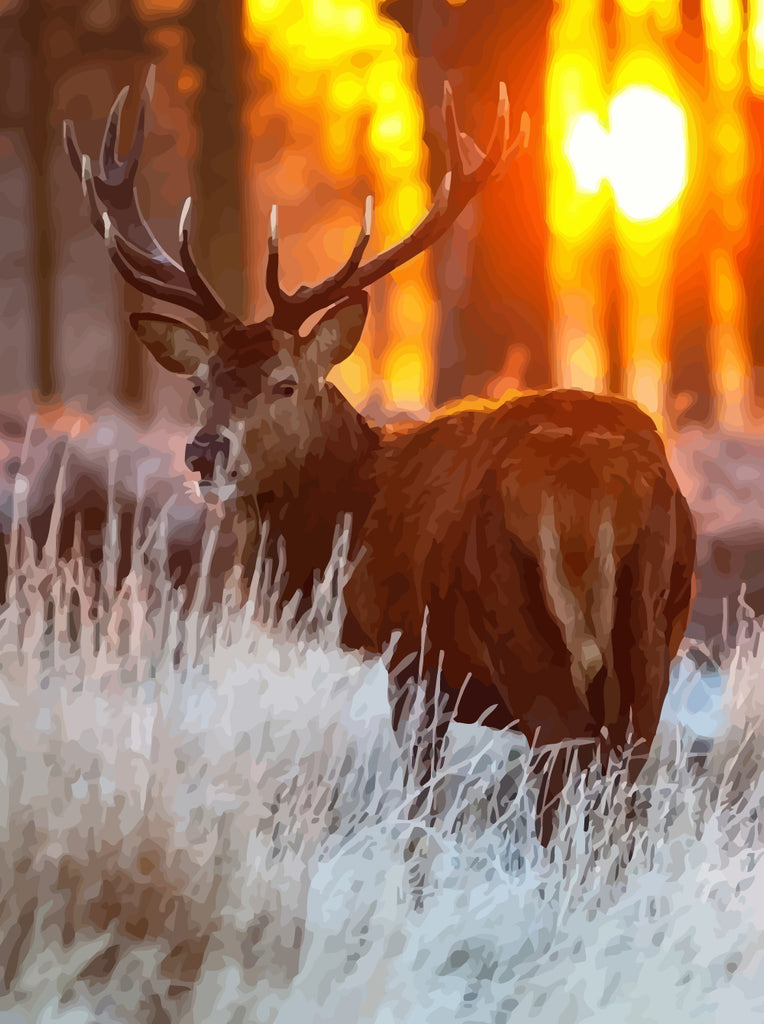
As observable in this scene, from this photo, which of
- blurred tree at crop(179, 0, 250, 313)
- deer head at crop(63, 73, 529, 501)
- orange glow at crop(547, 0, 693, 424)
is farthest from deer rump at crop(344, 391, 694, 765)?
blurred tree at crop(179, 0, 250, 313)

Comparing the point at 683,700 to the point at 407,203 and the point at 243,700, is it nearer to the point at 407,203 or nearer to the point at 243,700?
the point at 243,700

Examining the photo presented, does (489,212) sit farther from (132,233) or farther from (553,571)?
(553,571)

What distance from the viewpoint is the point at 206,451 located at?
198cm

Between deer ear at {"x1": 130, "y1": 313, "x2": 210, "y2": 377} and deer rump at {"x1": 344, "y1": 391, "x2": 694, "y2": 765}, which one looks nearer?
deer rump at {"x1": 344, "y1": 391, "x2": 694, "y2": 765}

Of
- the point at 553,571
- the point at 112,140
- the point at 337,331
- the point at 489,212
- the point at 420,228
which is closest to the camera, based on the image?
the point at 553,571

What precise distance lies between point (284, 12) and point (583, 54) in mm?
1007

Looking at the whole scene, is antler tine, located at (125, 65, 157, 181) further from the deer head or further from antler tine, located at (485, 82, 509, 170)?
antler tine, located at (485, 82, 509, 170)

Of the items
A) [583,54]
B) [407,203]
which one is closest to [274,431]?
[407,203]

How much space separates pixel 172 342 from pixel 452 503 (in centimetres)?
77

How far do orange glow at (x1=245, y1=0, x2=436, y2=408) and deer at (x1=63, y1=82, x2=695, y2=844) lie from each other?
2.76 feet

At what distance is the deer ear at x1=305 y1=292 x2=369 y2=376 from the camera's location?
2088mm

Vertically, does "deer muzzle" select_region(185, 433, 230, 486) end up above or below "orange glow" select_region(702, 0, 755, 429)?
below

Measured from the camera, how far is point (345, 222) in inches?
113

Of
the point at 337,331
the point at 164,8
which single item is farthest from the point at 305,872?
the point at 164,8
